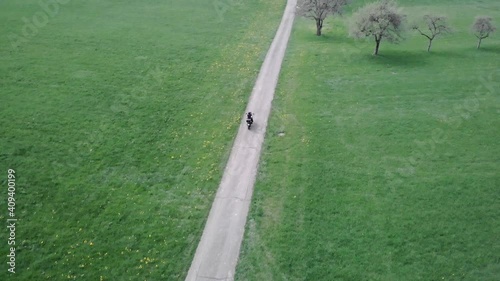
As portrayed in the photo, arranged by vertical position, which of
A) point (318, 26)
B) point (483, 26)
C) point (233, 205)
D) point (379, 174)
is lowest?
point (233, 205)

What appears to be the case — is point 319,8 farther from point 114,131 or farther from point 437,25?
point 114,131

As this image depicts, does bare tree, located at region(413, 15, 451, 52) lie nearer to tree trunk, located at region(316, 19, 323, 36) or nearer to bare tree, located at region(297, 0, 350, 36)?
bare tree, located at region(297, 0, 350, 36)

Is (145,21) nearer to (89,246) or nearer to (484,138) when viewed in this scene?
(89,246)

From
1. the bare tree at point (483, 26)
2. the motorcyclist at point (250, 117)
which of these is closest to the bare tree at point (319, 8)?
the bare tree at point (483, 26)

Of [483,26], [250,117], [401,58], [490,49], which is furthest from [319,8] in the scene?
[250,117]

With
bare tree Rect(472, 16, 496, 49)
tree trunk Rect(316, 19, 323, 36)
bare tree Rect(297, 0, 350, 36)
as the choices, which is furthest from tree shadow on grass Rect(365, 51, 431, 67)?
bare tree Rect(297, 0, 350, 36)

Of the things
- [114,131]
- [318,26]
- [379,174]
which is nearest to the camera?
[379,174]

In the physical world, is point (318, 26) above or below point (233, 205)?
above
